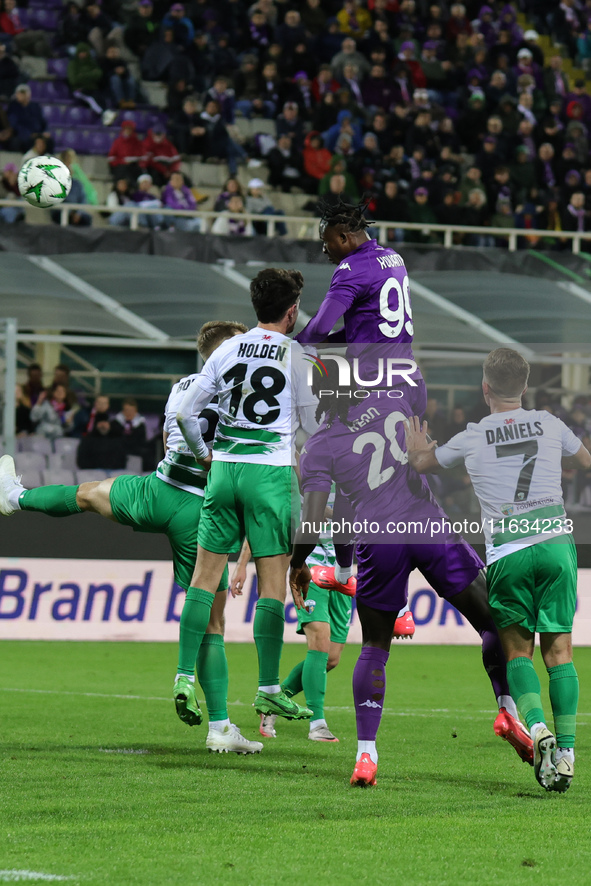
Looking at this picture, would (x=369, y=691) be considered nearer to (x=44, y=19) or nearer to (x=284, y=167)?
(x=284, y=167)

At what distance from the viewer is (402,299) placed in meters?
5.69

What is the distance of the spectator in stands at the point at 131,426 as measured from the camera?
13.9m

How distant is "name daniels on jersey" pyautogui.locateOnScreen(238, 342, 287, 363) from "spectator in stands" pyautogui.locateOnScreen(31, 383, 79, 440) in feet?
28.0

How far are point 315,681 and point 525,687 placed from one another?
2.14 m

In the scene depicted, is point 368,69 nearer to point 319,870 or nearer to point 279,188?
point 279,188

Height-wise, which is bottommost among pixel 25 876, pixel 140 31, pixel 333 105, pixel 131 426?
pixel 25 876

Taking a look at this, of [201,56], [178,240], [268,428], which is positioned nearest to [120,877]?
[268,428]

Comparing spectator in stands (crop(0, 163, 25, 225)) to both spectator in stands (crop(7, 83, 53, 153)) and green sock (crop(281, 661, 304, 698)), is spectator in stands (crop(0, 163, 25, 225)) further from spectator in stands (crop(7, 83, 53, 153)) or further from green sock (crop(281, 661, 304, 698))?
green sock (crop(281, 661, 304, 698))

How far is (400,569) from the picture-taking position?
533 centimetres

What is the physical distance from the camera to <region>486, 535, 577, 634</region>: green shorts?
203 inches

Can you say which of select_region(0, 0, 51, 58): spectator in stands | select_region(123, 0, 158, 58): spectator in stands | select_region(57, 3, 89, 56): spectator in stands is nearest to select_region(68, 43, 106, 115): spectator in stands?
select_region(57, 3, 89, 56): spectator in stands

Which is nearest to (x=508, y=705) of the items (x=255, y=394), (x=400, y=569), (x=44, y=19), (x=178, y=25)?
(x=400, y=569)

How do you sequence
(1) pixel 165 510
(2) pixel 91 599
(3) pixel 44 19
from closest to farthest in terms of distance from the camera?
1. (1) pixel 165 510
2. (2) pixel 91 599
3. (3) pixel 44 19

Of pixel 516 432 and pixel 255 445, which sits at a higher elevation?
pixel 516 432
